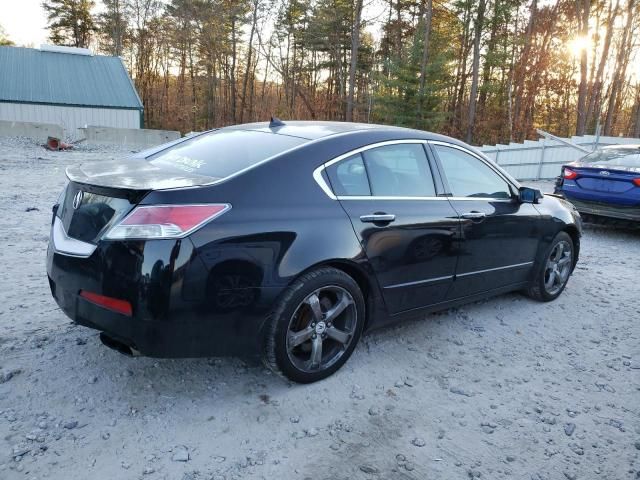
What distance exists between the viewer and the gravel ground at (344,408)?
2.46m

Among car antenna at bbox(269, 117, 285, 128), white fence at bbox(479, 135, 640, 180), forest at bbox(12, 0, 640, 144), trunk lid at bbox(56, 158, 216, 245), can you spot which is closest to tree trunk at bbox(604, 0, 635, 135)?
forest at bbox(12, 0, 640, 144)

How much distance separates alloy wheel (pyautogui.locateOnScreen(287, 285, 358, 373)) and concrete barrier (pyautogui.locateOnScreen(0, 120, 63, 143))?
18271 mm

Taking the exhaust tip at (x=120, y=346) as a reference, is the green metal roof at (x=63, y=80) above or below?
above

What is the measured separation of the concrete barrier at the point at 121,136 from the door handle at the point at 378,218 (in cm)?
1776

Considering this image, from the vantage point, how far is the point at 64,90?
28.4 metres

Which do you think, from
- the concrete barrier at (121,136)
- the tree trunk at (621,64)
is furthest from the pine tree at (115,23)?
the tree trunk at (621,64)

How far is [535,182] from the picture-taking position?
16.2 m

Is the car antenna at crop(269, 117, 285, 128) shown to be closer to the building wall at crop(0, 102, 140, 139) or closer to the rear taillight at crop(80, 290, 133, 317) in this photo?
the rear taillight at crop(80, 290, 133, 317)

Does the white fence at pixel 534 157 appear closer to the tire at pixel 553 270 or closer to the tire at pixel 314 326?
the tire at pixel 553 270

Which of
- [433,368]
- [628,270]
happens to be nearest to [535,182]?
[628,270]

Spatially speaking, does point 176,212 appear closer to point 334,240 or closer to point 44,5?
point 334,240

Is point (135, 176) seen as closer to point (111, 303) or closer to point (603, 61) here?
point (111, 303)

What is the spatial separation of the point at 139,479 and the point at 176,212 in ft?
4.16

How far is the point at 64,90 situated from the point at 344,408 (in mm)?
30957
